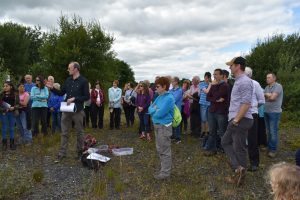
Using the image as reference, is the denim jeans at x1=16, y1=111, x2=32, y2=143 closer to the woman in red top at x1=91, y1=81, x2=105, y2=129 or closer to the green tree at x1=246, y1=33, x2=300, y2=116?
the woman in red top at x1=91, y1=81, x2=105, y2=129

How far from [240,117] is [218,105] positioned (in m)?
1.88

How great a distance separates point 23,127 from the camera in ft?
33.1

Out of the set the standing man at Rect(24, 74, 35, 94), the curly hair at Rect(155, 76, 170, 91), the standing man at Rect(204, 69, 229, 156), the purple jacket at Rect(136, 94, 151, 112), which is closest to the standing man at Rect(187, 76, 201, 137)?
the purple jacket at Rect(136, 94, 151, 112)

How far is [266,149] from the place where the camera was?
31.2 ft

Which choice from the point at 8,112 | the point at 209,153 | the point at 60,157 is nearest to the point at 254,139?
the point at 209,153

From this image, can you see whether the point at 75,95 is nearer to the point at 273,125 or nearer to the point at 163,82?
the point at 163,82

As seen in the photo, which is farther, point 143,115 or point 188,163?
point 143,115

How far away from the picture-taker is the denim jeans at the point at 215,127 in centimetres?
803

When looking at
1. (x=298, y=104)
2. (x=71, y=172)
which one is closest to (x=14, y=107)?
(x=71, y=172)

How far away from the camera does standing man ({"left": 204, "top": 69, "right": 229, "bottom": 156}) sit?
8.04 meters

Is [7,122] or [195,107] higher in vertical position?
[195,107]

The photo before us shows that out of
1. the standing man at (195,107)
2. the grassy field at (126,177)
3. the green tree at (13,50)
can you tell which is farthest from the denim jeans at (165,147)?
the green tree at (13,50)

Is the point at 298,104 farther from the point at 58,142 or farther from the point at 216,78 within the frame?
the point at 58,142

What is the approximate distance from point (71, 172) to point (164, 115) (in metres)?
2.33
